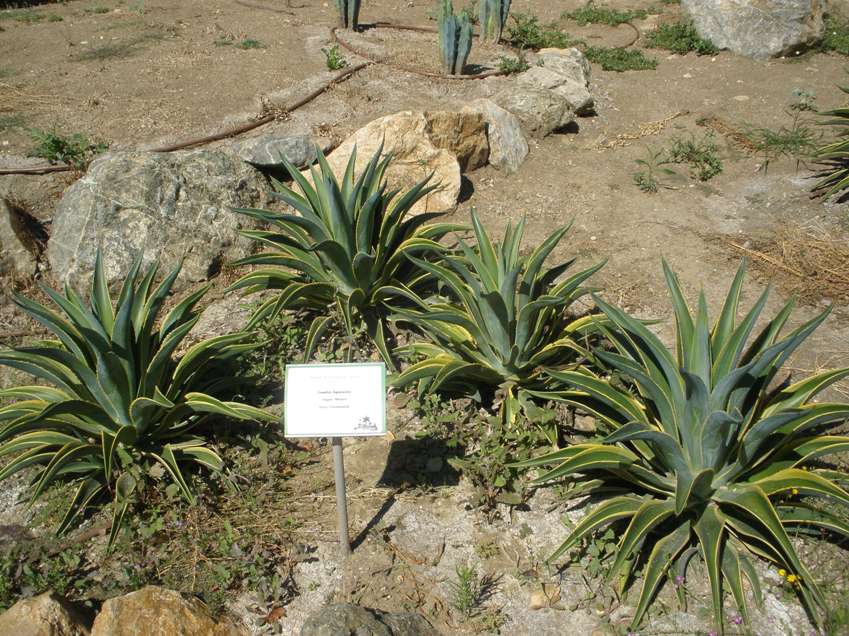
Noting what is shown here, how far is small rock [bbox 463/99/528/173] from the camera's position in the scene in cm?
675

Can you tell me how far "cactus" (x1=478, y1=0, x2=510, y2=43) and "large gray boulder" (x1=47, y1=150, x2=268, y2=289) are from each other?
5.21 m

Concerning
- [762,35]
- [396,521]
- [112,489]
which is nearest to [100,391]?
[112,489]

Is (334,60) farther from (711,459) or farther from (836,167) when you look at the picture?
(711,459)

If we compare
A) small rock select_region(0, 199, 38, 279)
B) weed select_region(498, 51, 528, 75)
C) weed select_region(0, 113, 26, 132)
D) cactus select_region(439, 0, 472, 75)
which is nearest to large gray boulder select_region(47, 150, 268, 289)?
small rock select_region(0, 199, 38, 279)

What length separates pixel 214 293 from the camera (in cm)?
522

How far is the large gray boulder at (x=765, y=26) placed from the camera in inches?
360

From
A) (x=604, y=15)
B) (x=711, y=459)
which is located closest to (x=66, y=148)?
(x=711, y=459)

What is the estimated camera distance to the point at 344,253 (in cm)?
424

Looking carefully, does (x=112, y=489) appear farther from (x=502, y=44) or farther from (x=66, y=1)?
(x=66, y=1)

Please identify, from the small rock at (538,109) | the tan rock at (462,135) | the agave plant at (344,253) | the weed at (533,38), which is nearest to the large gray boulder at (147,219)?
the agave plant at (344,253)

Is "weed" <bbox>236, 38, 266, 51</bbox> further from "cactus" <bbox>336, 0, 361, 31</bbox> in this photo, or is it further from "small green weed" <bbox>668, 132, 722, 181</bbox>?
"small green weed" <bbox>668, 132, 722, 181</bbox>

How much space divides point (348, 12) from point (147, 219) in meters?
5.20

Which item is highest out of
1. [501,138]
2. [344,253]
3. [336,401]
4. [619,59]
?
[619,59]

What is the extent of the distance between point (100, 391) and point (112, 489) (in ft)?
1.74
